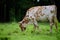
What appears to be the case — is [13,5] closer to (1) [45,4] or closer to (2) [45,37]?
(1) [45,4]

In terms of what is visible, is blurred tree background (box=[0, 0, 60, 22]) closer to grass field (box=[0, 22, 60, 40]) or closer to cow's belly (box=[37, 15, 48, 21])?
grass field (box=[0, 22, 60, 40])

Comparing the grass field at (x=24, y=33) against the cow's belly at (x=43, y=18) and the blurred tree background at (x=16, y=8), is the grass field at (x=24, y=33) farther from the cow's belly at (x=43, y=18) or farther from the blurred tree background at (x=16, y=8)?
the blurred tree background at (x=16, y=8)

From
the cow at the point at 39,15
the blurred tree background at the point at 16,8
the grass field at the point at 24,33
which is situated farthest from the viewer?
the blurred tree background at the point at 16,8

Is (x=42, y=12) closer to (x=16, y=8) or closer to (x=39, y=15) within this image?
(x=39, y=15)

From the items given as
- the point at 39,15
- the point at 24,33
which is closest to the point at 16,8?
the point at 39,15

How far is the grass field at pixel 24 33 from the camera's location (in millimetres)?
4660

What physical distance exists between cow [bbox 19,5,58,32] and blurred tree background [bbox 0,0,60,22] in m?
0.35

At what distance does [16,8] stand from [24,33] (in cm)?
80

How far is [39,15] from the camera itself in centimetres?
516

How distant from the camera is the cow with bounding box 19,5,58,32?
199 inches

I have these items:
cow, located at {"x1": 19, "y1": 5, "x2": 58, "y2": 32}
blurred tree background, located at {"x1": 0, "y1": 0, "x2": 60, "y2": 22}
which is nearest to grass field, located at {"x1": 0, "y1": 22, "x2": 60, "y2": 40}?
cow, located at {"x1": 19, "y1": 5, "x2": 58, "y2": 32}

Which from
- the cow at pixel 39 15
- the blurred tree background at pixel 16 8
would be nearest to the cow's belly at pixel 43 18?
the cow at pixel 39 15

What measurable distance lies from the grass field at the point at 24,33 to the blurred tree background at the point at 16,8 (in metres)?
0.21

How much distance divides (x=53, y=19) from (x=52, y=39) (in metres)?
0.58
